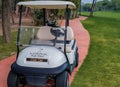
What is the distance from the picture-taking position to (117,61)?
9945 mm

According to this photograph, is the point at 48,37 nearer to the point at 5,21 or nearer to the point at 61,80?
A: the point at 61,80

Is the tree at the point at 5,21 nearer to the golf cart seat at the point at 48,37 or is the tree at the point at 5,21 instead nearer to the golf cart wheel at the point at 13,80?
the golf cart seat at the point at 48,37

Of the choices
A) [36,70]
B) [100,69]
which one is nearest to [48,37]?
[36,70]

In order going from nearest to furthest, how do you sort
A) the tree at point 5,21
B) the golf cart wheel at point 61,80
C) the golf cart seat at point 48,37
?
1. the golf cart wheel at point 61,80
2. the golf cart seat at point 48,37
3. the tree at point 5,21

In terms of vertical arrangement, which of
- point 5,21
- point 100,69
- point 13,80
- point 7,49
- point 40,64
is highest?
point 40,64

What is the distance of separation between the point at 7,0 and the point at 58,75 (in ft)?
24.2

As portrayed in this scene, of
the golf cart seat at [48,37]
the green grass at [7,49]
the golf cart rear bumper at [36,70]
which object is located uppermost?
the golf cart seat at [48,37]

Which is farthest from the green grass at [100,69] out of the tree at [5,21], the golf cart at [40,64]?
the tree at [5,21]

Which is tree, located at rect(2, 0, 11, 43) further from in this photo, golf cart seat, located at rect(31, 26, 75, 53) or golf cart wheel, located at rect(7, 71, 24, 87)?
golf cart wheel, located at rect(7, 71, 24, 87)

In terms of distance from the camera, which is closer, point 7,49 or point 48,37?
point 48,37

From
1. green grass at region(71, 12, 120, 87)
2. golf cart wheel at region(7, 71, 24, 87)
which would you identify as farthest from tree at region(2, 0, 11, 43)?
golf cart wheel at region(7, 71, 24, 87)

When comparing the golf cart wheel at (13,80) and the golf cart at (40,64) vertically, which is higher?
the golf cart at (40,64)

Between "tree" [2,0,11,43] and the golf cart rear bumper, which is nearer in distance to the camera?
the golf cart rear bumper

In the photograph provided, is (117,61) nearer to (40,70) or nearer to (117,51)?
(117,51)
